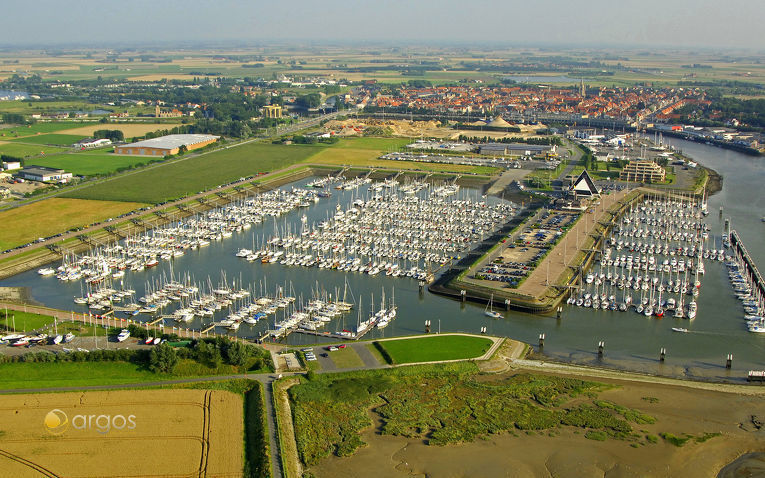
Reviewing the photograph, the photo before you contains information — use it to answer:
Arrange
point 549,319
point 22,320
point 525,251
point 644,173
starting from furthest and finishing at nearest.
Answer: point 644,173
point 525,251
point 549,319
point 22,320

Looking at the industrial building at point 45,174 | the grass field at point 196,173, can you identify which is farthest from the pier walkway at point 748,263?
the industrial building at point 45,174

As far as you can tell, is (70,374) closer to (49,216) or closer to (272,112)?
(49,216)

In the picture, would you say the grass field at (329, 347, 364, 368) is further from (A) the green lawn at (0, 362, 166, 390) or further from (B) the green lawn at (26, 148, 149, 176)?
(B) the green lawn at (26, 148, 149, 176)

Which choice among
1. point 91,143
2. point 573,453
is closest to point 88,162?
point 91,143

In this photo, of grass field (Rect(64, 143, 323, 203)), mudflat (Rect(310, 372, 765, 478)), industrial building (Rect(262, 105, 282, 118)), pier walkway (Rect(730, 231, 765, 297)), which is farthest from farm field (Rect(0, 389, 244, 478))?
industrial building (Rect(262, 105, 282, 118))

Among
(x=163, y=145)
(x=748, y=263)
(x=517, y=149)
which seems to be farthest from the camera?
(x=517, y=149)

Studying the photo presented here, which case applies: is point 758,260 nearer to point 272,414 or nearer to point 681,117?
point 272,414
